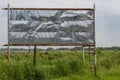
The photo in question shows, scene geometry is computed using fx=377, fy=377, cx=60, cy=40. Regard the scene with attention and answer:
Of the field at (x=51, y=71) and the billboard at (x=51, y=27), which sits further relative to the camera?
the billboard at (x=51, y=27)

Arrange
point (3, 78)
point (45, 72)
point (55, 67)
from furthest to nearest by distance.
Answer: point (55, 67), point (45, 72), point (3, 78)

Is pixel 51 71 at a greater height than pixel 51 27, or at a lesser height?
lesser

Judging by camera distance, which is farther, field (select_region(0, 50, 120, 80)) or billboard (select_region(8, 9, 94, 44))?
billboard (select_region(8, 9, 94, 44))

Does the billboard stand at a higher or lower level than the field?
higher

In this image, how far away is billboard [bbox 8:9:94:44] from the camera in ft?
56.5

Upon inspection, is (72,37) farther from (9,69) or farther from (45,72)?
(9,69)

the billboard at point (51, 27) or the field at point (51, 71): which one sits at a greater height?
the billboard at point (51, 27)

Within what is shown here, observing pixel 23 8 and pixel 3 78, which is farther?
pixel 23 8

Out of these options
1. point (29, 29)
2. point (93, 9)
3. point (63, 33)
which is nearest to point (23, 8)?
point (29, 29)

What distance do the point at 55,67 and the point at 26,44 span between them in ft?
5.85

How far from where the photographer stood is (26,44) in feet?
56.8

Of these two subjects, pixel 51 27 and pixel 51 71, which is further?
pixel 51 27

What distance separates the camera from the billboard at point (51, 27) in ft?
56.5

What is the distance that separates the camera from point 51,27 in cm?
1739
